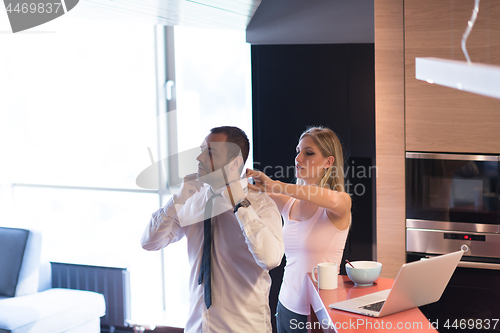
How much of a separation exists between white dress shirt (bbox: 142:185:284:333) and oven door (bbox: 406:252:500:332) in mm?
1220

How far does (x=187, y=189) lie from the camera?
1677 mm

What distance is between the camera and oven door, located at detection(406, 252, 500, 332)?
2.33 m

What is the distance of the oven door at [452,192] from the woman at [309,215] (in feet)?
1.81

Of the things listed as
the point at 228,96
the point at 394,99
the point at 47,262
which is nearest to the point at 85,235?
the point at 47,262

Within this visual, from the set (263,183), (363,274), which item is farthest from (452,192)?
(263,183)

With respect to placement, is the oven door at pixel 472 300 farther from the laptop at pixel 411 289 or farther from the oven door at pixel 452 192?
the laptop at pixel 411 289

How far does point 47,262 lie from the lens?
3.60 metres

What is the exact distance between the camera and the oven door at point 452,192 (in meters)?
2.34

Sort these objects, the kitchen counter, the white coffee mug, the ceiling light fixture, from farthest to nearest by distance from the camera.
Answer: the white coffee mug
the kitchen counter
the ceiling light fixture

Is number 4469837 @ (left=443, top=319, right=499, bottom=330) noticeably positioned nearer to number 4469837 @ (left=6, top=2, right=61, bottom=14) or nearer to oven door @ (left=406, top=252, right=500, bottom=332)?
oven door @ (left=406, top=252, right=500, bottom=332)

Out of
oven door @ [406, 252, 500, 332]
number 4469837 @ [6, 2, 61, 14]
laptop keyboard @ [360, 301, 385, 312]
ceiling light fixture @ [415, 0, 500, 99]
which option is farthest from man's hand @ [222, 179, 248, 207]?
oven door @ [406, 252, 500, 332]

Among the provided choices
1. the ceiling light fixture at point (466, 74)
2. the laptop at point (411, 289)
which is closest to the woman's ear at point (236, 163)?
the laptop at point (411, 289)

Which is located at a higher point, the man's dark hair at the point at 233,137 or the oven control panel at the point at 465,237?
the man's dark hair at the point at 233,137

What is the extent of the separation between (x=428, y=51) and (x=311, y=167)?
0.93 m
